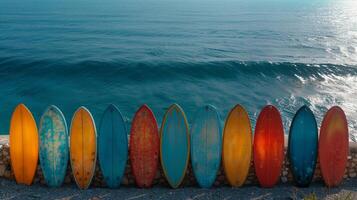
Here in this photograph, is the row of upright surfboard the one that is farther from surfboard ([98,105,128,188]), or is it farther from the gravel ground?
the gravel ground

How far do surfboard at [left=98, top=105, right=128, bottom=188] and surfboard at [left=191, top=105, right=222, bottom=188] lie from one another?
3.24ft

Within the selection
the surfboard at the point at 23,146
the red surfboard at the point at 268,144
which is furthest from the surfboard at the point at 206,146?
the surfboard at the point at 23,146

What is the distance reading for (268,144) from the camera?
17.2 feet

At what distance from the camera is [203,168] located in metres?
5.22

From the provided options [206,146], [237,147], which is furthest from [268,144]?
[206,146]

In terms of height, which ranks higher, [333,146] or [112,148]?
[112,148]

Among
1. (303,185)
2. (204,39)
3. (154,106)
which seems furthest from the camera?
(204,39)

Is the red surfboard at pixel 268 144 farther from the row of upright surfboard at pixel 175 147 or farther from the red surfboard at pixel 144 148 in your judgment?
the red surfboard at pixel 144 148

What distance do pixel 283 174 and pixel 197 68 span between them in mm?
13524

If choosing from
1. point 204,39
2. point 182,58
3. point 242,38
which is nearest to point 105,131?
point 182,58

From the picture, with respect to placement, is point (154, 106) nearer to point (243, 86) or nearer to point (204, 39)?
point (243, 86)

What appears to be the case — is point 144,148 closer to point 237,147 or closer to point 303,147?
point 237,147

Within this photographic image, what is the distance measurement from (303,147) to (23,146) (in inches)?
155

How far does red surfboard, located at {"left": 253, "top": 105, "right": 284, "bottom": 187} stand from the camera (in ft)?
17.1
